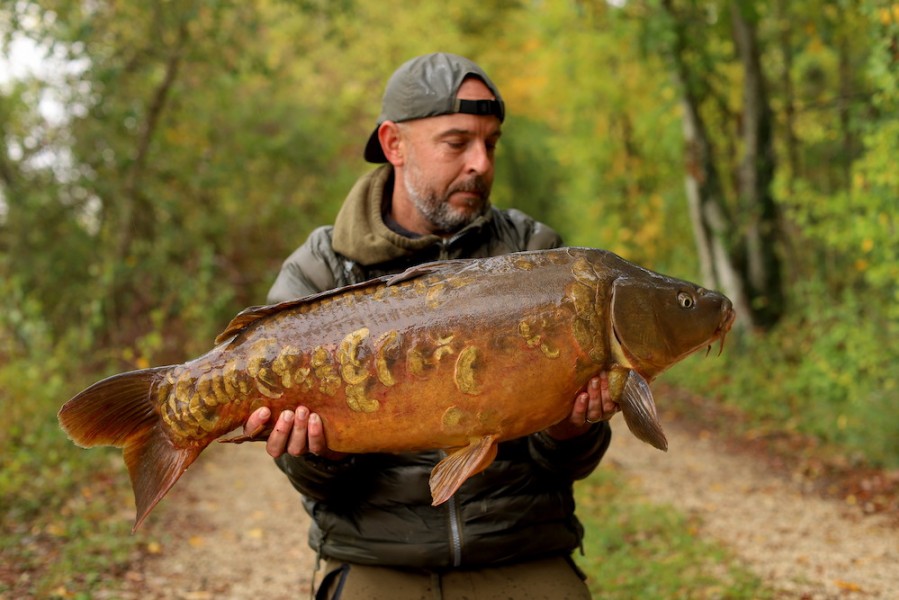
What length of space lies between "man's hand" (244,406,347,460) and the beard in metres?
0.87

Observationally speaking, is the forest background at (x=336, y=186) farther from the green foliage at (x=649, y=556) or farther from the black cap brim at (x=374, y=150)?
the black cap brim at (x=374, y=150)

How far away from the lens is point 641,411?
234 centimetres

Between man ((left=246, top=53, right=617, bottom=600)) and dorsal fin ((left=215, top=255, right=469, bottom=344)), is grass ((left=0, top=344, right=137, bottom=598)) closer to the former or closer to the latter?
man ((left=246, top=53, right=617, bottom=600))

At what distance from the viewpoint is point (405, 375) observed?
2381mm

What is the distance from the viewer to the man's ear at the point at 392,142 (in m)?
3.09

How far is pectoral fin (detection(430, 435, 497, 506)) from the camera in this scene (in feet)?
7.68

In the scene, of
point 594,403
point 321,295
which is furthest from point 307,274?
point 594,403

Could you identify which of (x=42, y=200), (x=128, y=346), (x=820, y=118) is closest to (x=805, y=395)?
(x=820, y=118)

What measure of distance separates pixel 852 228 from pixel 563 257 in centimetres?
642

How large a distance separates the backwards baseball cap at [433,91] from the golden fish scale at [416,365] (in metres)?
0.73

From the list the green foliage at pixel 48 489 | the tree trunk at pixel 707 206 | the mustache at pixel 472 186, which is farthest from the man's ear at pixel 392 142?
the tree trunk at pixel 707 206

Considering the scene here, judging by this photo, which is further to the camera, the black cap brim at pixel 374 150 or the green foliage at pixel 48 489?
the green foliage at pixel 48 489

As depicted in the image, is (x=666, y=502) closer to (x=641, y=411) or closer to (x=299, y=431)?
(x=641, y=411)

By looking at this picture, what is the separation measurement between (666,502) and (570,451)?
4.53 m
